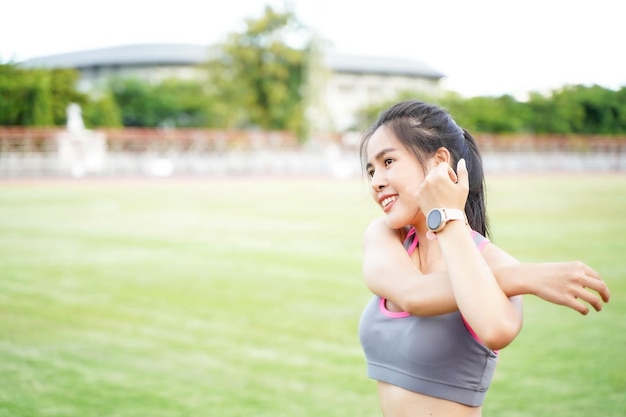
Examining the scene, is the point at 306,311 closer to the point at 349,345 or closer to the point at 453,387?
the point at 349,345

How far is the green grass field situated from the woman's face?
2.13 metres

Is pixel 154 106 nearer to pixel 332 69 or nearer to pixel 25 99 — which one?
pixel 25 99

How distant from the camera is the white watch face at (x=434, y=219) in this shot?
172cm

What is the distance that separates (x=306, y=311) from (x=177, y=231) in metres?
6.19

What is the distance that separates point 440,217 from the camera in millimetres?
1715

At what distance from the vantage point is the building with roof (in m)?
80.5

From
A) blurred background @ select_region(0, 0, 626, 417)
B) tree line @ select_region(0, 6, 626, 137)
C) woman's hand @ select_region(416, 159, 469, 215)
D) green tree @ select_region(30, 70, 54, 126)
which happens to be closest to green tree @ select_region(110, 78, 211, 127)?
tree line @ select_region(0, 6, 626, 137)

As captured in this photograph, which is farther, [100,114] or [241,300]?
[100,114]

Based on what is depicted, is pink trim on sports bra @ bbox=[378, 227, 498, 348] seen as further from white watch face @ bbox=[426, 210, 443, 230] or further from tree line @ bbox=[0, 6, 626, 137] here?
tree line @ bbox=[0, 6, 626, 137]

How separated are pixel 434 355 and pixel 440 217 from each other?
36 cm

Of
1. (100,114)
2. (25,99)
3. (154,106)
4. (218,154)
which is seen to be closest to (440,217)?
(218,154)

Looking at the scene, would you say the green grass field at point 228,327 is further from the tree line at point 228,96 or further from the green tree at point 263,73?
the green tree at point 263,73

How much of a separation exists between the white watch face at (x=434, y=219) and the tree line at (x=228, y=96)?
26.3m

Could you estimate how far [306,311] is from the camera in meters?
6.22
